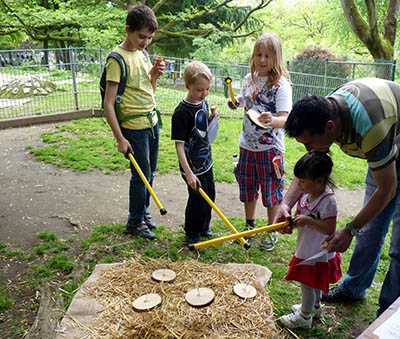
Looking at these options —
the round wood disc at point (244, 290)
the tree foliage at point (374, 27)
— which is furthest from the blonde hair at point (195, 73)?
the tree foliage at point (374, 27)

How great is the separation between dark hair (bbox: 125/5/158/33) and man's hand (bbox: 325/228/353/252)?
1.96 m

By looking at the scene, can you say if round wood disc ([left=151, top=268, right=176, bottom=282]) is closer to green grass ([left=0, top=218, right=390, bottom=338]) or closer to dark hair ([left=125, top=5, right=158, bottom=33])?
green grass ([left=0, top=218, right=390, bottom=338])

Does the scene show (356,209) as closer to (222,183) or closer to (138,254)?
(222,183)

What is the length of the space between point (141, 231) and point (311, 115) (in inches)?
87.2

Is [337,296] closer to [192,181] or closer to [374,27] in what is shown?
[192,181]

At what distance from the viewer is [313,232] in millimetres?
2227

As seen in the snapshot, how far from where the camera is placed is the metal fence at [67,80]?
7.85 meters

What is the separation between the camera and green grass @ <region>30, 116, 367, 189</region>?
5488 mm

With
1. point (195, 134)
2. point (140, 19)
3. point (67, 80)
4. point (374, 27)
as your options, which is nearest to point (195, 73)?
point (195, 134)

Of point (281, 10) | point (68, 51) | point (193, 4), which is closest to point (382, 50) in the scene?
point (193, 4)

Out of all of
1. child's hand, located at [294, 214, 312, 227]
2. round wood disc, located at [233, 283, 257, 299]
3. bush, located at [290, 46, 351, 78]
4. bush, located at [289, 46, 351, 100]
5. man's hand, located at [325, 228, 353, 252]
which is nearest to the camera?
man's hand, located at [325, 228, 353, 252]

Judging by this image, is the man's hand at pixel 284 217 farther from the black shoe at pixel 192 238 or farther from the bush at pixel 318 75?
the bush at pixel 318 75

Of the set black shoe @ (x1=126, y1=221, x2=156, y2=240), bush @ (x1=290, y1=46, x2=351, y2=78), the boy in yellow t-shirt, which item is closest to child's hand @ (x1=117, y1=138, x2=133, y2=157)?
the boy in yellow t-shirt

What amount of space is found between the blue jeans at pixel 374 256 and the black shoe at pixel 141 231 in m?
1.59
